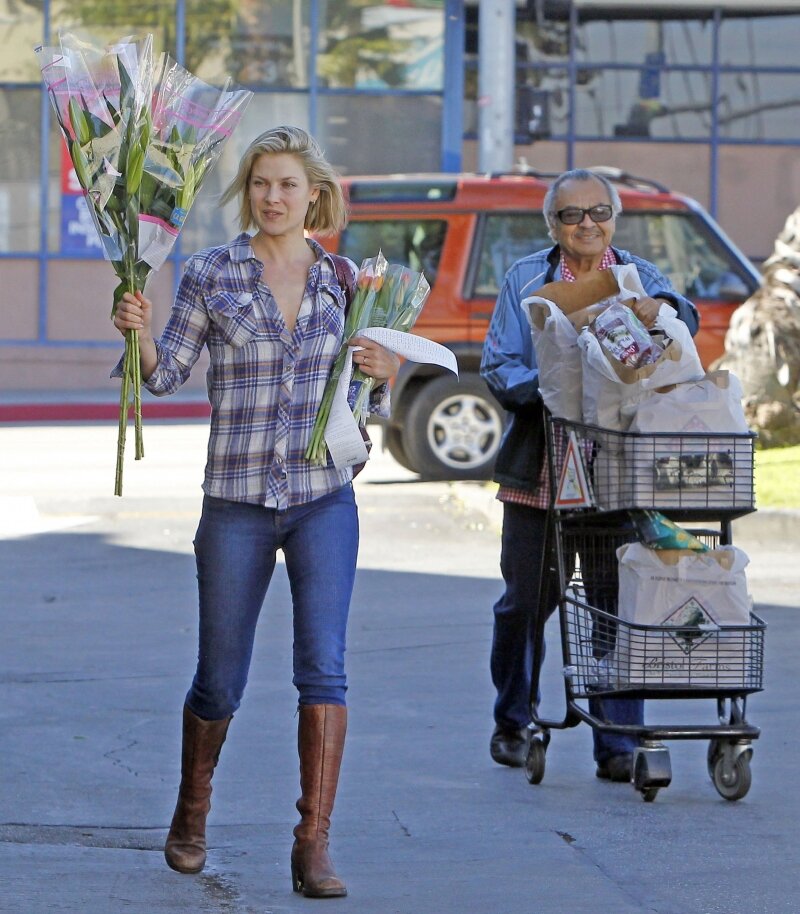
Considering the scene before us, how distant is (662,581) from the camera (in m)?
5.22

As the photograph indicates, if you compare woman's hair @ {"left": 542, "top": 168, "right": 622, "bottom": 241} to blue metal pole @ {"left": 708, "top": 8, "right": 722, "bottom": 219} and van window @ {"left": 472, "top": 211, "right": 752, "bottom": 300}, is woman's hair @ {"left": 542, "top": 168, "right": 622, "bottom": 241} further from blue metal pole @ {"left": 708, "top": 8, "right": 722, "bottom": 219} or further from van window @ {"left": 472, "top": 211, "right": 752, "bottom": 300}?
blue metal pole @ {"left": 708, "top": 8, "right": 722, "bottom": 219}

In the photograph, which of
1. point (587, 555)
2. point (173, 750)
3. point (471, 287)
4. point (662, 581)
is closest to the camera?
point (662, 581)

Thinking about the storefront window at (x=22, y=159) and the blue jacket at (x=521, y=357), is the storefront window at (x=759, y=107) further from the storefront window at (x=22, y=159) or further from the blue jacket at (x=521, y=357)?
the blue jacket at (x=521, y=357)

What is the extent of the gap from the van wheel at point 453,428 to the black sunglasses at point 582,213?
7.42 meters

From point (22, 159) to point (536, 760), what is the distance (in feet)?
64.6

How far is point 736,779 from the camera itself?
5277 mm

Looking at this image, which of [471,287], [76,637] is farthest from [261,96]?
[76,637]

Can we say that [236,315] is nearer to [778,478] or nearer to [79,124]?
[79,124]

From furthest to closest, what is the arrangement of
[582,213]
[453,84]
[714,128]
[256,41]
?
[714,128]
[453,84]
[256,41]
[582,213]

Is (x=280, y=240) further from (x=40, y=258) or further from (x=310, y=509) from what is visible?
(x=40, y=258)

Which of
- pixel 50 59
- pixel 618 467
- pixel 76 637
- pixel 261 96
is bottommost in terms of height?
pixel 76 637

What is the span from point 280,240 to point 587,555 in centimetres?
166

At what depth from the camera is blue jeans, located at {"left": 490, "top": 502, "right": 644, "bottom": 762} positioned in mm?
5629

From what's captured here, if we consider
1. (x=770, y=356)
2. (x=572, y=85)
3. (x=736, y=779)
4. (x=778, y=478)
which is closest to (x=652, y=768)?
(x=736, y=779)
